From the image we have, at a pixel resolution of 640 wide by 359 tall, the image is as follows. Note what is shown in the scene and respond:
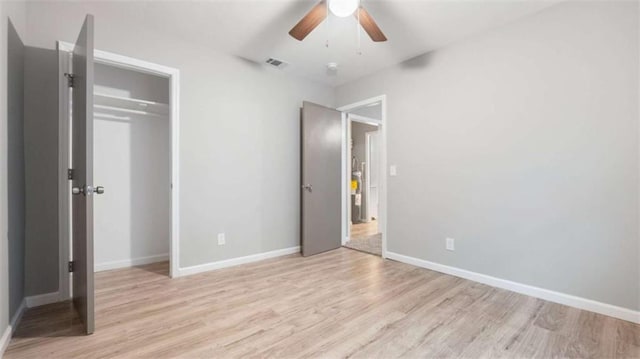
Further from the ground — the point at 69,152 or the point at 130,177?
the point at 69,152

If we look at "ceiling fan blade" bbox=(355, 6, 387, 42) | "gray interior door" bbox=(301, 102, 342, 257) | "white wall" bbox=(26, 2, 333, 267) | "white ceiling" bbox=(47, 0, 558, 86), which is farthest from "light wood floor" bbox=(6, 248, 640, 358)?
"white ceiling" bbox=(47, 0, 558, 86)

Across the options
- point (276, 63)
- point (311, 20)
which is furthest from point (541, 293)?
point (276, 63)

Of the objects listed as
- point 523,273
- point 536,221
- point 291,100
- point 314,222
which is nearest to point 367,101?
point 291,100

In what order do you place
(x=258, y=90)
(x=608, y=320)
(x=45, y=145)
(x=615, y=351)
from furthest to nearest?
(x=258, y=90) → (x=45, y=145) → (x=608, y=320) → (x=615, y=351)

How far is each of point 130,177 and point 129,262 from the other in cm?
97

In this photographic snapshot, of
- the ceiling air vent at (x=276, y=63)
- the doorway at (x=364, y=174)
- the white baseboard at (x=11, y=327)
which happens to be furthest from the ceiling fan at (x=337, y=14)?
the doorway at (x=364, y=174)

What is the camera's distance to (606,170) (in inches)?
81.7

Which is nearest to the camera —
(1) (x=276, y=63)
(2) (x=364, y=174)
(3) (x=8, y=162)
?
(3) (x=8, y=162)

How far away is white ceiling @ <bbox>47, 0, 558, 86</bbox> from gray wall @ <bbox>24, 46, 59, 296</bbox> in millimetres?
694

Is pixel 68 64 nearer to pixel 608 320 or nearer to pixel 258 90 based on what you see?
pixel 258 90

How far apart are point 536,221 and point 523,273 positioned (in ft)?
1.55

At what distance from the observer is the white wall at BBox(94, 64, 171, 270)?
10.2ft

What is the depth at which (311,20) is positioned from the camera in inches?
83.5

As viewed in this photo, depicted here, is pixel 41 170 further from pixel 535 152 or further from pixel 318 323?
pixel 535 152
